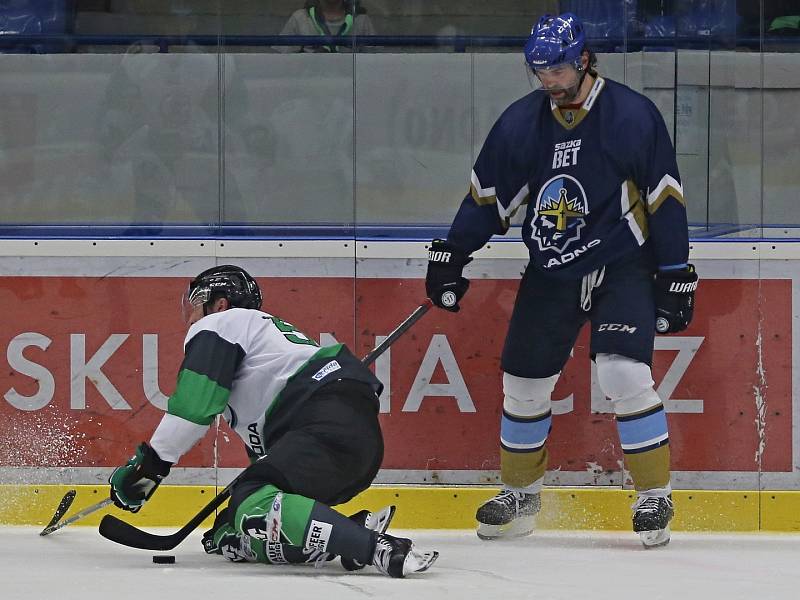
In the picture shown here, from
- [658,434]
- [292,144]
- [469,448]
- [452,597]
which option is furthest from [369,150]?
[452,597]

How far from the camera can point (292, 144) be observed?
4.38 meters

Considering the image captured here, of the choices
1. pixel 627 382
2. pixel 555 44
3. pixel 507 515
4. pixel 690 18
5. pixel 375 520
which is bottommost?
pixel 507 515

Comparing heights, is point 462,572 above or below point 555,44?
below

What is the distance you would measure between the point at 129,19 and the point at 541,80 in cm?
135

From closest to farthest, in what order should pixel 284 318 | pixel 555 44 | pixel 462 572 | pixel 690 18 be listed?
pixel 462 572 → pixel 555 44 → pixel 284 318 → pixel 690 18

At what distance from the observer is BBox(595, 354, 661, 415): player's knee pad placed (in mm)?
3713

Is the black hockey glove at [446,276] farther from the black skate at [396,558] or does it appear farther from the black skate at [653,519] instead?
the black skate at [396,558]

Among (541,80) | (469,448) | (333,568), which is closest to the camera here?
(333,568)

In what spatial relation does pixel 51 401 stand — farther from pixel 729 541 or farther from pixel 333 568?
pixel 729 541

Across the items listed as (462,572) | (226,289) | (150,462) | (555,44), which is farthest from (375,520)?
(555,44)

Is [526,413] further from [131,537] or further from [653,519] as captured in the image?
[131,537]

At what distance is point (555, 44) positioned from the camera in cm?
366

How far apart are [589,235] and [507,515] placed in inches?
29.9

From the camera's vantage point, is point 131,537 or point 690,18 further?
point 690,18
